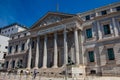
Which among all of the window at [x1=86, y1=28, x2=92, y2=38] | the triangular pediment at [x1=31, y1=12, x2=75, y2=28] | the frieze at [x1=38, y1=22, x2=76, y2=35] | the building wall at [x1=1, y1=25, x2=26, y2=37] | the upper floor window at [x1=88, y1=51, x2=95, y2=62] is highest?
the building wall at [x1=1, y1=25, x2=26, y2=37]

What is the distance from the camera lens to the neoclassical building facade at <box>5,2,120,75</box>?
2731cm

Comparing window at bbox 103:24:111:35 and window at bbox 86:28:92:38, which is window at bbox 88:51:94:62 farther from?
window at bbox 103:24:111:35

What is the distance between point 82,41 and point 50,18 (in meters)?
11.2

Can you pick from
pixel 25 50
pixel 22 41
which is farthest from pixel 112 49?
pixel 22 41

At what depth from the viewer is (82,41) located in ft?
105

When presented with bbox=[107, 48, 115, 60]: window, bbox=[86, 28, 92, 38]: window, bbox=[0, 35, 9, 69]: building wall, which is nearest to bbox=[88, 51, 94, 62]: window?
bbox=[107, 48, 115, 60]: window

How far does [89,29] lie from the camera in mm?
31688

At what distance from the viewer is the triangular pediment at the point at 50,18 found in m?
33.5

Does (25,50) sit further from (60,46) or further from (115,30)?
(115,30)

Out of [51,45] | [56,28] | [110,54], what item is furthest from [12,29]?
[110,54]

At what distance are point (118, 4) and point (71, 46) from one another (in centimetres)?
1453

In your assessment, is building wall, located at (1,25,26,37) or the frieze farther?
building wall, located at (1,25,26,37)

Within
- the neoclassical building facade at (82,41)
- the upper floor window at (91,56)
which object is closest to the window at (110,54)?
the neoclassical building facade at (82,41)

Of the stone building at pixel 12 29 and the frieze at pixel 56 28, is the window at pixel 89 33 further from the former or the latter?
the stone building at pixel 12 29
